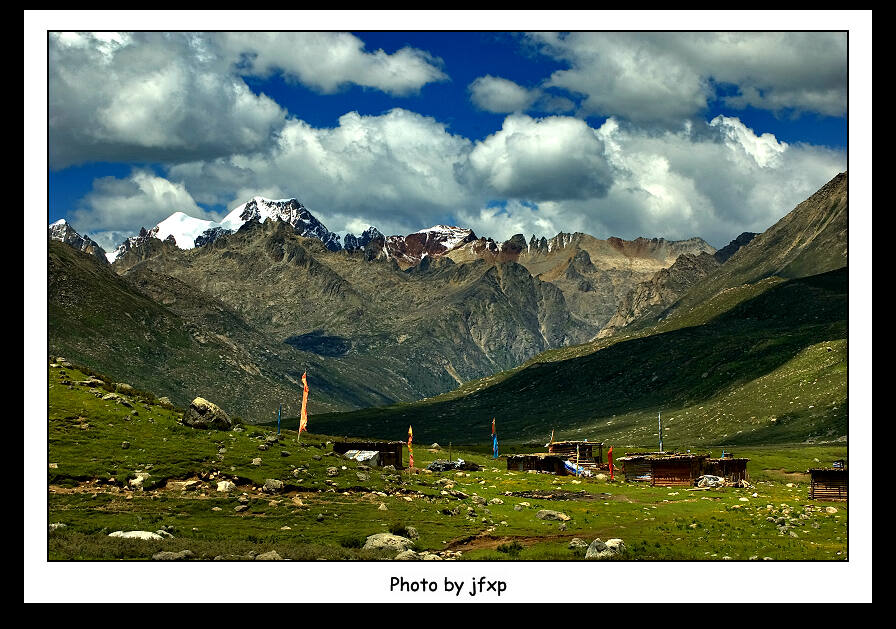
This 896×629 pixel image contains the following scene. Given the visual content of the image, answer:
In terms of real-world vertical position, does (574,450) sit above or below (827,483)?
below

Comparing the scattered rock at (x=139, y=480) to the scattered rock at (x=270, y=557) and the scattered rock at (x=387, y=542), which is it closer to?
the scattered rock at (x=387, y=542)

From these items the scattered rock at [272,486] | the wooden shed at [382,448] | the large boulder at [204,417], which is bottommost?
the wooden shed at [382,448]

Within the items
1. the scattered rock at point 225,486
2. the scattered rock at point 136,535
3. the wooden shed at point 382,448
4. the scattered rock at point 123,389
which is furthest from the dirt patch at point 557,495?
the scattered rock at point 136,535

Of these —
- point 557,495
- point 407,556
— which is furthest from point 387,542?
point 557,495

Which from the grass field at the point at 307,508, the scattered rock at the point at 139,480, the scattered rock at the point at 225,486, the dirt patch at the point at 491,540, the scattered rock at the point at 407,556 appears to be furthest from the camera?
the scattered rock at the point at 225,486

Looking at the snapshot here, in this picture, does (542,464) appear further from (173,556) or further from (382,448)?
(173,556)

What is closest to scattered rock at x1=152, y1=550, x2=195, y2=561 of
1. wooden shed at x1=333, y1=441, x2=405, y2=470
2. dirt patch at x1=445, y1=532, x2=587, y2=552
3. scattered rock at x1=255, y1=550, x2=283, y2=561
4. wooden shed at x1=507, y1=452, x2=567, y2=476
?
scattered rock at x1=255, y1=550, x2=283, y2=561
